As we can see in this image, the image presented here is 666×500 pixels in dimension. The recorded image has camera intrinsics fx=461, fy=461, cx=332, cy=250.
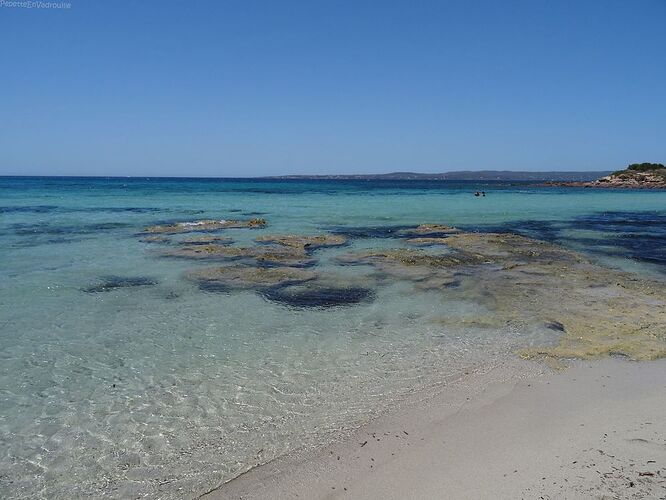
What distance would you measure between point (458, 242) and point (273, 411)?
16.5 meters

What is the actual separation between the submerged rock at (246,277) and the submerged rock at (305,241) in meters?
4.71

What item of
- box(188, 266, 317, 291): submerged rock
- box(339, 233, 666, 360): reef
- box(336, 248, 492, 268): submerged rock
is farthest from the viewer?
box(336, 248, 492, 268): submerged rock

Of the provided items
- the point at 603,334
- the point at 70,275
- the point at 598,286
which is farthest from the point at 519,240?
the point at 70,275

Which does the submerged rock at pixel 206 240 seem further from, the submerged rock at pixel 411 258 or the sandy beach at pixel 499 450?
the sandy beach at pixel 499 450

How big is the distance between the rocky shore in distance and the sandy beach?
102021 mm

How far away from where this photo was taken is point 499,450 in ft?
17.5

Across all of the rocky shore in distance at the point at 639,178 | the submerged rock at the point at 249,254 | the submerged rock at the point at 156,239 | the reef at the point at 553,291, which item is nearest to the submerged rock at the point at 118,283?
the submerged rock at the point at 249,254

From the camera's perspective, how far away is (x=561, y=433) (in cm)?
564

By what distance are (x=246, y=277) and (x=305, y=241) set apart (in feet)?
23.9

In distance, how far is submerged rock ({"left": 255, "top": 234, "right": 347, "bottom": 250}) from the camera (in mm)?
19792

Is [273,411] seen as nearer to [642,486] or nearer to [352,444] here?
[352,444]

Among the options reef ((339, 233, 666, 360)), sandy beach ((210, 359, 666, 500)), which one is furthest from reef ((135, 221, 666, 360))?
sandy beach ((210, 359, 666, 500))

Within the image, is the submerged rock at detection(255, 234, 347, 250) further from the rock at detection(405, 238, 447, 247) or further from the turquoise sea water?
the turquoise sea water

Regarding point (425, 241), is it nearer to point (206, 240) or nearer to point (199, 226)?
point (206, 240)
